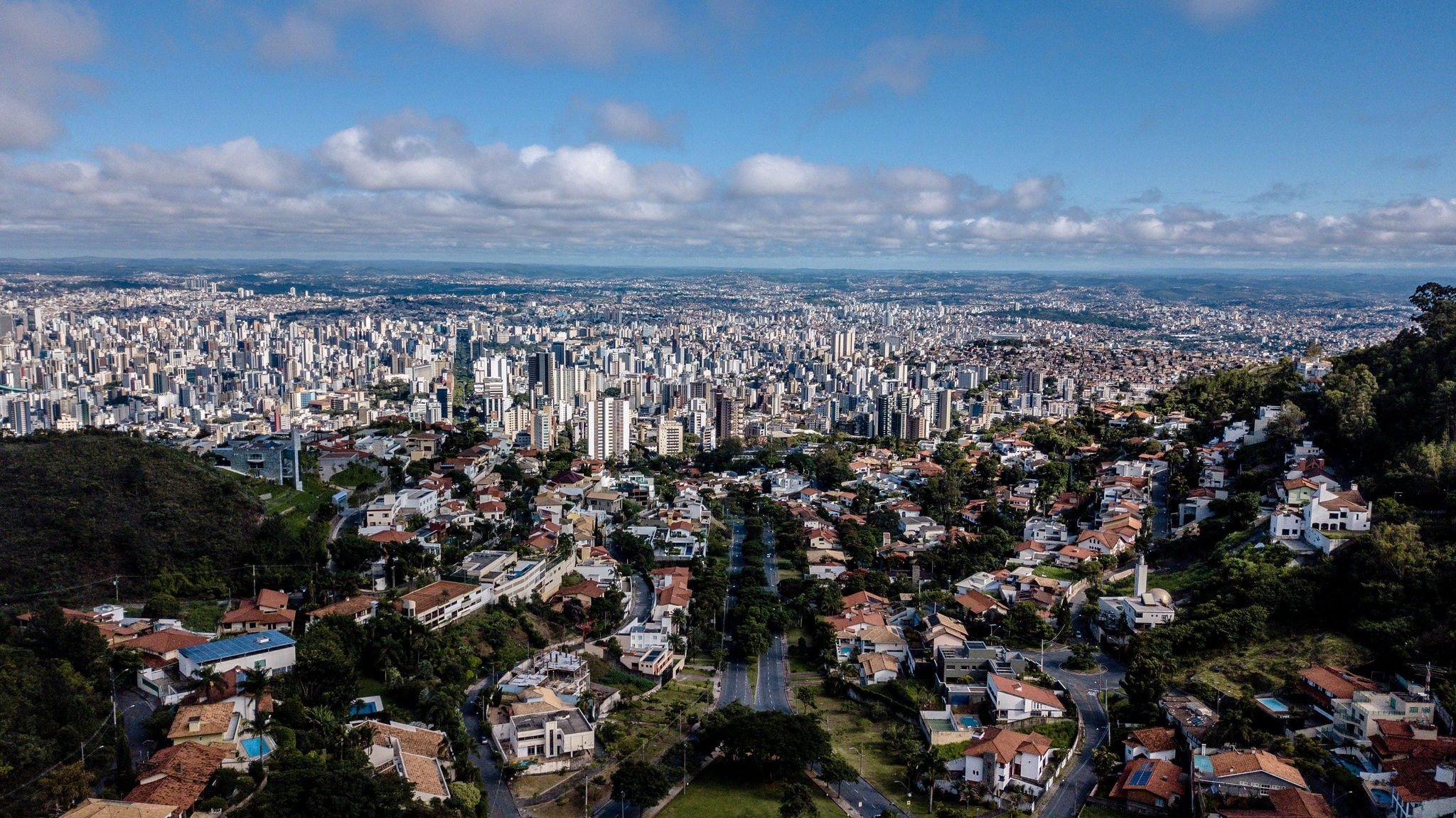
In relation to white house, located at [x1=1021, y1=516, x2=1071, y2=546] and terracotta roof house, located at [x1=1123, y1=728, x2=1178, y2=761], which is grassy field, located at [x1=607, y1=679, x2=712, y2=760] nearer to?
terracotta roof house, located at [x1=1123, y1=728, x2=1178, y2=761]

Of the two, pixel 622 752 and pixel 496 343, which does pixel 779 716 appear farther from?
pixel 496 343

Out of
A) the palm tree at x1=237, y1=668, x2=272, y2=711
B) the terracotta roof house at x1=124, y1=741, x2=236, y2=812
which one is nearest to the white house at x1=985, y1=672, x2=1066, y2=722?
the palm tree at x1=237, y1=668, x2=272, y2=711

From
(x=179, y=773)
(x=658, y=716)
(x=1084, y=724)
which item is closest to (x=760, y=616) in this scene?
(x=658, y=716)

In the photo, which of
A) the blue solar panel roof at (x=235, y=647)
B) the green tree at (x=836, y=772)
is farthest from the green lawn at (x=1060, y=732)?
→ the blue solar panel roof at (x=235, y=647)

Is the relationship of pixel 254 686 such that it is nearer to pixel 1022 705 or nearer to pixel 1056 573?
pixel 1022 705

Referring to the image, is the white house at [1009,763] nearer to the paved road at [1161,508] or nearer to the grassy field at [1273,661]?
the grassy field at [1273,661]
